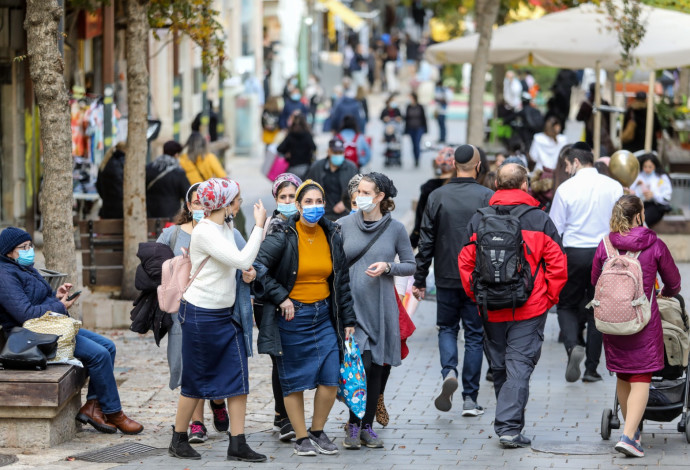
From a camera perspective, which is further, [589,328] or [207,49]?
[207,49]

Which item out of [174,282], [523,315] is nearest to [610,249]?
[523,315]

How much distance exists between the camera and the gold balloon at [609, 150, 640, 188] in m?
11.8

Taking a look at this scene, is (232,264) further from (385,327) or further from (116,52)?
(116,52)

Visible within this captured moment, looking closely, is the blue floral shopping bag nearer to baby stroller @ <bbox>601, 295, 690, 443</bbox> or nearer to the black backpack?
the black backpack

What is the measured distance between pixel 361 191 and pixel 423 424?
1.73m

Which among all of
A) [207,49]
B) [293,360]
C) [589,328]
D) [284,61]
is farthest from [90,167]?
[284,61]


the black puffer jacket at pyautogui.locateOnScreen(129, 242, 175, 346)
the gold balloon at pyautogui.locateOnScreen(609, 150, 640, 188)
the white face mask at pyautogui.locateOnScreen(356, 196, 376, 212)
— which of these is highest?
the white face mask at pyautogui.locateOnScreen(356, 196, 376, 212)

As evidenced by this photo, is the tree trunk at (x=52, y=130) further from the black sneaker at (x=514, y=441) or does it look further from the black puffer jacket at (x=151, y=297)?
the black sneaker at (x=514, y=441)

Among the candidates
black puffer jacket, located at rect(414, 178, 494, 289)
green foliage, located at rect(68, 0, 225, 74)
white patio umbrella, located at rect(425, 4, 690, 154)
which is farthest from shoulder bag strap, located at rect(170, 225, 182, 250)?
white patio umbrella, located at rect(425, 4, 690, 154)

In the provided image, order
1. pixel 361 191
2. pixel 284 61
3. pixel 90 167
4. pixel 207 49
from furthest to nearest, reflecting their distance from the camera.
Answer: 1. pixel 284 61
2. pixel 90 167
3. pixel 207 49
4. pixel 361 191

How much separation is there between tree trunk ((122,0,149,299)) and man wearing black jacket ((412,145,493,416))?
150 inches

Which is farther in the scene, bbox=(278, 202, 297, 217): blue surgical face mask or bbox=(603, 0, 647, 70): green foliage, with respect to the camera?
bbox=(603, 0, 647, 70): green foliage

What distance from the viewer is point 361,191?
8.13 metres

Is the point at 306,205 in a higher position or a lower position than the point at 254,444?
higher
